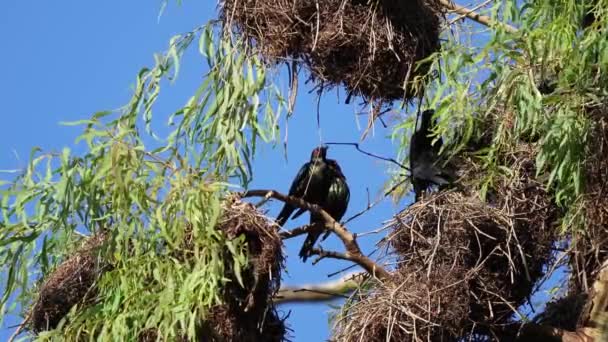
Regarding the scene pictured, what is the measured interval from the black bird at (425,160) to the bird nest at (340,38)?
0.91ft

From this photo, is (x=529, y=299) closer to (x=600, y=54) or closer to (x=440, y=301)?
(x=440, y=301)

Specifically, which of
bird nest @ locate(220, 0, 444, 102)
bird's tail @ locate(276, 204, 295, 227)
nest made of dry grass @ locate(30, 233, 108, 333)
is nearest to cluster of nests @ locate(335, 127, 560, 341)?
bird nest @ locate(220, 0, 444, 102)

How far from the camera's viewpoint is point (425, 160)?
20.1 feet

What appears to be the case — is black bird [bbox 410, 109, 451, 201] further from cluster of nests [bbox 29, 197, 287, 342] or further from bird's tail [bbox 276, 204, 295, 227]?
cluster of nests [bbox 29, 197, 287, 342]

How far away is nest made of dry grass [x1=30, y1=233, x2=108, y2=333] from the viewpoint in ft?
17.9

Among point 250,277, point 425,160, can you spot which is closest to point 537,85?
point 425,160

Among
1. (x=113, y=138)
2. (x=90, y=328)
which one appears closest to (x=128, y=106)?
(x=113, y=138)

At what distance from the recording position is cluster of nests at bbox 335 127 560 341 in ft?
17.7

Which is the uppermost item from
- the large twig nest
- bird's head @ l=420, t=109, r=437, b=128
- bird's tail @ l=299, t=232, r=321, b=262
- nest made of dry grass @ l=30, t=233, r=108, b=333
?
bird's head @ l=420, t=109, r=437, b=128

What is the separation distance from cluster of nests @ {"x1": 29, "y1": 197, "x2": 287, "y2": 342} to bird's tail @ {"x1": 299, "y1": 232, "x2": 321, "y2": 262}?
1.69ft

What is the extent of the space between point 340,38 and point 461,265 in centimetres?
86

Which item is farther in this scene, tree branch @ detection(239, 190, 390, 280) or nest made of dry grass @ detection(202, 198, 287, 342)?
tree branch @ detection(239, 190, 390, 280)

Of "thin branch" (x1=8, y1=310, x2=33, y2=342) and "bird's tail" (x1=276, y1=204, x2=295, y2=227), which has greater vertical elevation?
"bird's tail" (x1=276, y1=204, x2=295, y2=227)

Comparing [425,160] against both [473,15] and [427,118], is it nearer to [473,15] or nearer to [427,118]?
[427,118]
